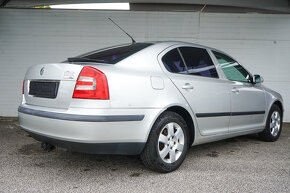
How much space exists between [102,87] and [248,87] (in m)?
2.43

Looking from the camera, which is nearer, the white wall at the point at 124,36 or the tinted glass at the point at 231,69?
the tinted glass at the point at 231,69

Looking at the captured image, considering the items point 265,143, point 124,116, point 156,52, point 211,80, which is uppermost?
point 156,52

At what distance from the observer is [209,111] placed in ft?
10.6

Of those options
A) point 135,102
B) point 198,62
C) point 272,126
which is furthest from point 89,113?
point 272,126

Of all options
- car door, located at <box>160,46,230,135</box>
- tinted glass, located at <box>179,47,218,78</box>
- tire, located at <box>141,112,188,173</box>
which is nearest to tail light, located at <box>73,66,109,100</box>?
tire, located at <box>141,112,188,173</box>

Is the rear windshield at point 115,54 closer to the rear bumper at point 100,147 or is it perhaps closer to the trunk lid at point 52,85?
the trunk lid at point 52,85

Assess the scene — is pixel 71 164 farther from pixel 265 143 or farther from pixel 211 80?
pixel 265 143

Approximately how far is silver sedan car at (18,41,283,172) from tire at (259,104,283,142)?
44.0 inches

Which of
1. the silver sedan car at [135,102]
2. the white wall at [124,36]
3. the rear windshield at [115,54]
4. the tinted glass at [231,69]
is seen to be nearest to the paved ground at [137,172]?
the silver sedan car at [135,102]

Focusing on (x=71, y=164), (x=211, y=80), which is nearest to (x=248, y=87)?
(x=211, y=80)

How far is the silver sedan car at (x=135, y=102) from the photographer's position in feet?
7.79

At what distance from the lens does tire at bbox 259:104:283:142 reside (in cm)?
443

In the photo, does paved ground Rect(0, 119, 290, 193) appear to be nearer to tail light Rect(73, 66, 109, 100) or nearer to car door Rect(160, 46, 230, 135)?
car door Rect(160, 46, 230, 135)

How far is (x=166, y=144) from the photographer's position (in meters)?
2.80
